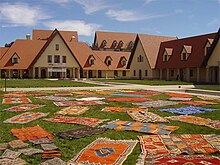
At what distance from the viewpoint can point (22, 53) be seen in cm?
5044

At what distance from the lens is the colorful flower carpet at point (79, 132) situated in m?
6.93

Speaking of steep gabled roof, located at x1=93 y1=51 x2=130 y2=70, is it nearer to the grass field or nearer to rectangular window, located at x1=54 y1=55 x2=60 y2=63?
rectangular window, located at x1=54 y1=55 x2=60 y2=63

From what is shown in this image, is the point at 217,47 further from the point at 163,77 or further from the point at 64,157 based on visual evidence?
the point at 64,157

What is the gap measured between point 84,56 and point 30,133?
151ft

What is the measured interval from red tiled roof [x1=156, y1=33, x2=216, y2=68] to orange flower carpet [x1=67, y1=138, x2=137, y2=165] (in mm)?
32851

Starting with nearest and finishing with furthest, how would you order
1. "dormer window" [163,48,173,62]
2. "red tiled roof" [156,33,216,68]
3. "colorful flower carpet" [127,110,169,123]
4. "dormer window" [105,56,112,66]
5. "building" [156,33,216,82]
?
"colorful flower carpet" [127,110,169,123], "building" [156,33,216,82], "red tiled roof" [156,33,216,68], "dormer window" [163,48,173,62], "dormer window" [105,56,112,66]

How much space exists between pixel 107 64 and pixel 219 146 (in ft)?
161

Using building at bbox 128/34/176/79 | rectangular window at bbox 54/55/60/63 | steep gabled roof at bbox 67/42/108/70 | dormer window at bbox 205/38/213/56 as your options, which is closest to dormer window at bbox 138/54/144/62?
building at bbox 128/34/176/79

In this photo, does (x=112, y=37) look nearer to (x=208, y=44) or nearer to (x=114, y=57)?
(x=114, y=57)

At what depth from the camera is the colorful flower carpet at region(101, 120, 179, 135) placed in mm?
7520

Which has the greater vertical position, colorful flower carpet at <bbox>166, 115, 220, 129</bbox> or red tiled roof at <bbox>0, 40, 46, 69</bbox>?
red tiled roof at <bbox>0, 40, 46, 69</bbox>

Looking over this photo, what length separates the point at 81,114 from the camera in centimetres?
1006

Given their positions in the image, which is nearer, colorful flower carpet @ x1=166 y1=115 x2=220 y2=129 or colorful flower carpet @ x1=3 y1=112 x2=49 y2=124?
colorful flower carpet @ x1=166 y1=115 x2=220 y2=129

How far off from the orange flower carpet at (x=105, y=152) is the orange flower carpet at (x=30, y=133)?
4.19 feet
